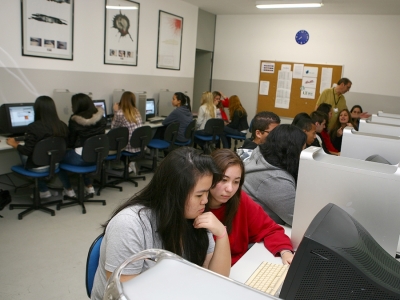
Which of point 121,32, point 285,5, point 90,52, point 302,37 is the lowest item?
point 90,52

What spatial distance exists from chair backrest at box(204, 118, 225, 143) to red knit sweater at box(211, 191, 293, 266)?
158 inches

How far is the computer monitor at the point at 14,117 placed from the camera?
12.2 ft

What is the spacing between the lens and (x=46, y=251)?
9.27 feet

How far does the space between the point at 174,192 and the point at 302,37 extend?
636 cm

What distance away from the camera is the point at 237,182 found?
160cm

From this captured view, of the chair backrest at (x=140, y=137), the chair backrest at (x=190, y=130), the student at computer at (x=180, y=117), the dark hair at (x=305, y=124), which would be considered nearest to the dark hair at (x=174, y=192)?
the dark hair at (x=305, y=124)

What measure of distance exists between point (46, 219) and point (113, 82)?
2.43m

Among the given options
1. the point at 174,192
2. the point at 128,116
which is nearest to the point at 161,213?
the point at 174,192

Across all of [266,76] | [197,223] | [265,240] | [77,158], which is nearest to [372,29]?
[266,76]

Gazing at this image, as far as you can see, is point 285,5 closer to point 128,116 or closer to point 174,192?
point 128,116

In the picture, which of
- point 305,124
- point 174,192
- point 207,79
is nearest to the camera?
point 174,192

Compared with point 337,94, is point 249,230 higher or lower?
lower

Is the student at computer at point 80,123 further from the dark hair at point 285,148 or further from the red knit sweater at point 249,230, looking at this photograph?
the red knit sweater at point 249,230

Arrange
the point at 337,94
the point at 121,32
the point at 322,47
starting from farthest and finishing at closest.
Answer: the point at 322,47, the point at 337,94, the point at 121,32
